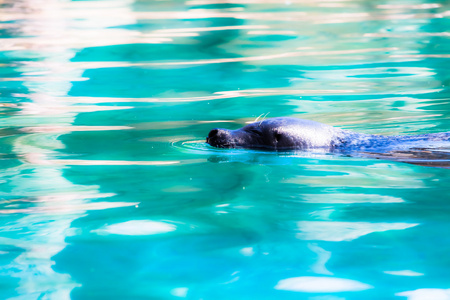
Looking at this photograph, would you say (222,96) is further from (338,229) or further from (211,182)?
(338,229)

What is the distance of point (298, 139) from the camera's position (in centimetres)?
632

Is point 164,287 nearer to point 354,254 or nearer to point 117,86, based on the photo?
point 354,254

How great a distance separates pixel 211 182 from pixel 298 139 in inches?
51.9

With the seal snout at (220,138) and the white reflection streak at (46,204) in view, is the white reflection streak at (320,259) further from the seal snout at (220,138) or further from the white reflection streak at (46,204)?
the seal snout at (220,138)

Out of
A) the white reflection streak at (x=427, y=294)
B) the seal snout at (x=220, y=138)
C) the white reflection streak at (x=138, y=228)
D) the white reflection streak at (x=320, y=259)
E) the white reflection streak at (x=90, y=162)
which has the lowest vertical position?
the white reflection streak at (x=427, y=294)

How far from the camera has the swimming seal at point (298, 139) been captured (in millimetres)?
6281

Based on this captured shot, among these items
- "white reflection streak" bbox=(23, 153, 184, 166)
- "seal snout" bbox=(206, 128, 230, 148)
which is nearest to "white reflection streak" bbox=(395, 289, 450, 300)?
"white reflection streak" bbox=(23, 153, 184, 166)

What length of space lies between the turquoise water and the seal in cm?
17

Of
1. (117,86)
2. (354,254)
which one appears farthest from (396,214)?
(117,86)

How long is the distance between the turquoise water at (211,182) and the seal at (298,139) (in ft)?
0.55

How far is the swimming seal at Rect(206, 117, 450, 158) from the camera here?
6.28 metres

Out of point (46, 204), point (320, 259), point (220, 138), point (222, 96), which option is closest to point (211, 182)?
point (220, 138)

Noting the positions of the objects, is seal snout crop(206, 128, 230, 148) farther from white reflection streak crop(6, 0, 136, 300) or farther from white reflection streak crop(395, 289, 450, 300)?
white reflection streak crop(395, 289, 450, 300)

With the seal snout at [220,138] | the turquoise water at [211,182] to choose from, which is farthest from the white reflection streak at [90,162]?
the seal snout at [220,138]
